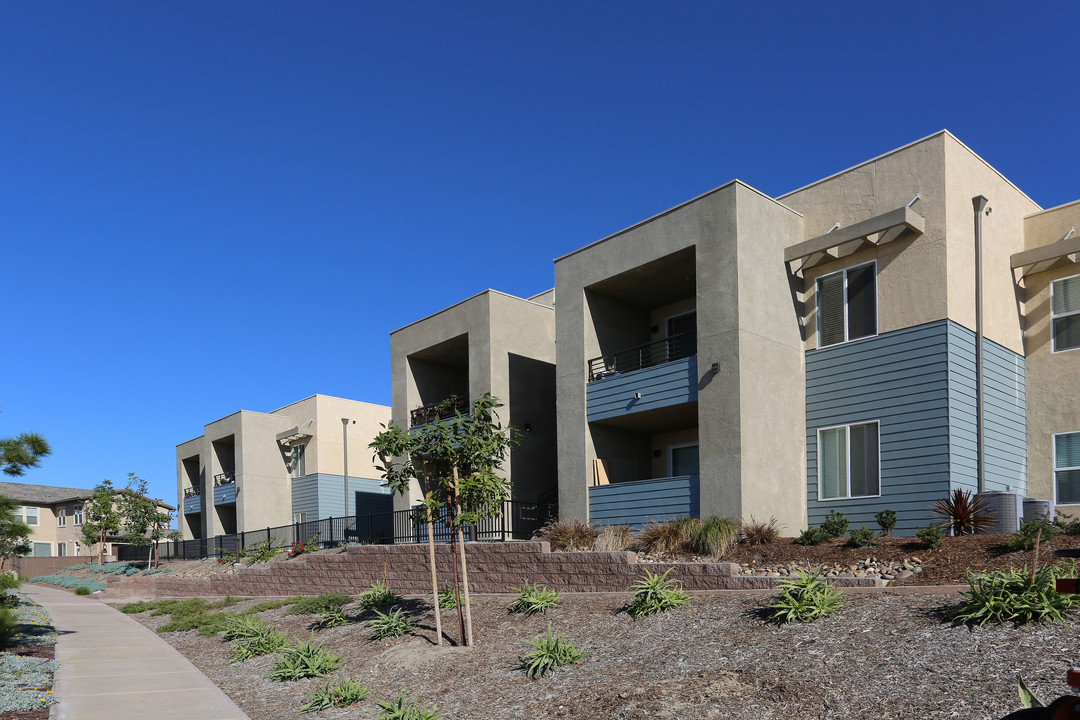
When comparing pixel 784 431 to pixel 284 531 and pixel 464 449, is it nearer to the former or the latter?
pixel 464 449

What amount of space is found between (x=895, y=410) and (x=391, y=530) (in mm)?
13744

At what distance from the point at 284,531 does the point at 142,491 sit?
1125 centimetres

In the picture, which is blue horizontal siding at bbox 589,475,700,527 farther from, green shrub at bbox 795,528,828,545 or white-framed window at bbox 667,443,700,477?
green shrub at bbox 795,528,828,545

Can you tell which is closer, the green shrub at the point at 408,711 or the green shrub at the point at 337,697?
the green shrub at the point at 408,711

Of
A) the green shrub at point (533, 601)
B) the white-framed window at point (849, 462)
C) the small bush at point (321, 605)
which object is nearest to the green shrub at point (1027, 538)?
the white-framed window at point (849, 462)

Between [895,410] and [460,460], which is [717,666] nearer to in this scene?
[460,460]

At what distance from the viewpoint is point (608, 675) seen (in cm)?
945

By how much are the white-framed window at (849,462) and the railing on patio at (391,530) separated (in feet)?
21.1

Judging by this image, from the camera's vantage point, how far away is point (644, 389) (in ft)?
60.7

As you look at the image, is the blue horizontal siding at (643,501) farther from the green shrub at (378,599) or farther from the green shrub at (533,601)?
the green shrub at (378,599)

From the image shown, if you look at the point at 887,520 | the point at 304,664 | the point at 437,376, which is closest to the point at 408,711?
the point at 304,664

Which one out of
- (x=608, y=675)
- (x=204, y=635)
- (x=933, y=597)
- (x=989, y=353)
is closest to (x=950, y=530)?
(x=989, y=353)

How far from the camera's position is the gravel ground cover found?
7211mm

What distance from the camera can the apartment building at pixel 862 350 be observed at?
1633 centimetres
